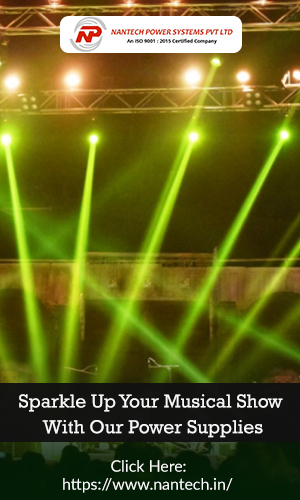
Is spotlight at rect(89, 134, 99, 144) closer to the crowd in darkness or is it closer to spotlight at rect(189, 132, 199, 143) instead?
spotlight at rect(189, 132, 199, 143)

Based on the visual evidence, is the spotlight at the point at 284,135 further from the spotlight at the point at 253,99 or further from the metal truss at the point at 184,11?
the metal truss at the point at 184,11

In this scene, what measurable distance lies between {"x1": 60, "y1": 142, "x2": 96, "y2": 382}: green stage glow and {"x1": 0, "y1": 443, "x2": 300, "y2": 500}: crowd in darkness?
6.43m

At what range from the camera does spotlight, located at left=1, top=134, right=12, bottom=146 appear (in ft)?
29.5

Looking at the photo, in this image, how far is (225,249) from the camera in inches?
403

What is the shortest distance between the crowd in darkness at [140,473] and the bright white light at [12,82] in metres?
5.49

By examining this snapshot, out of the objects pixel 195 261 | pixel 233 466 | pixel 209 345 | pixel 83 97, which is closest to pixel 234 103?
pixel 83 97

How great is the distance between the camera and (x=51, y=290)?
9.78 meters

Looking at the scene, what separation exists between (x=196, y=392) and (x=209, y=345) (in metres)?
5.96

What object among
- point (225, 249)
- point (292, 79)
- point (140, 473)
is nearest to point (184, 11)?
point (292, 79)

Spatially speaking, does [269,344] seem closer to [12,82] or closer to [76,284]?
[76,284]

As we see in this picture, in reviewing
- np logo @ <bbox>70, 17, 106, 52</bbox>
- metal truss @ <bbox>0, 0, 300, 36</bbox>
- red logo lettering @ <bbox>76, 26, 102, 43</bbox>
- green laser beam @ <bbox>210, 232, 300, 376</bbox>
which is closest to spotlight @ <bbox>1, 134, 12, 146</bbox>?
metal truss @ <bbox>0, 0, 300, 36</bbox>

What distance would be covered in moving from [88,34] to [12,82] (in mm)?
1493

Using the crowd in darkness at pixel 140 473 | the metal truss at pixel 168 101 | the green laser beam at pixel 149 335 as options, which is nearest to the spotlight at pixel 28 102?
the metal truss at pixel 168 101

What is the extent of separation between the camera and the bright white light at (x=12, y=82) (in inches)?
310
